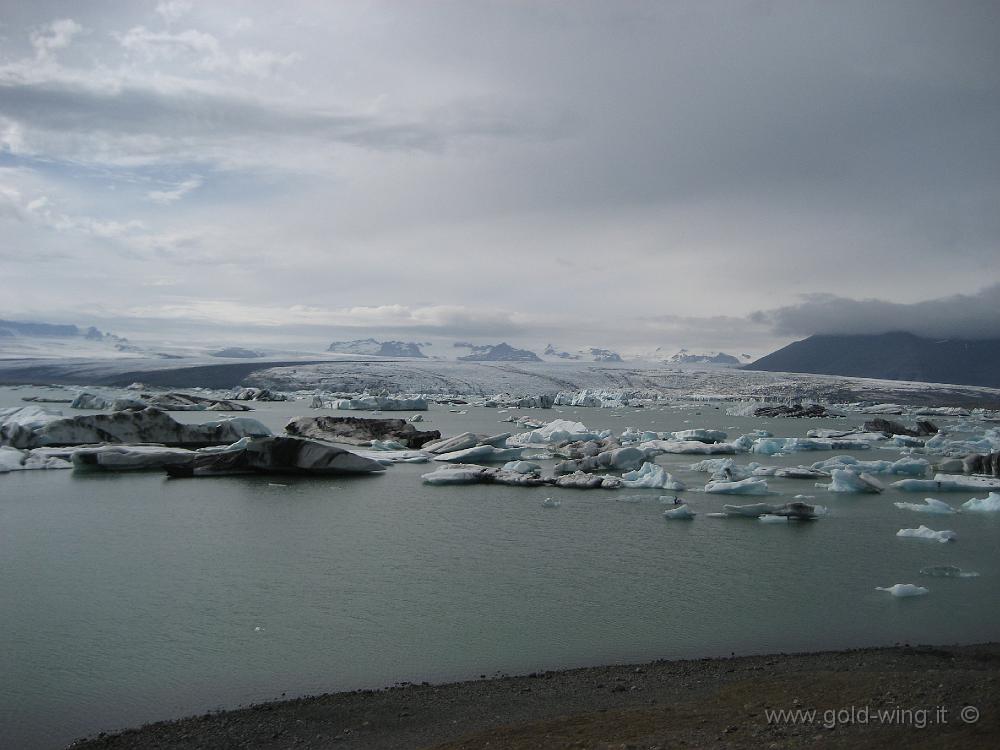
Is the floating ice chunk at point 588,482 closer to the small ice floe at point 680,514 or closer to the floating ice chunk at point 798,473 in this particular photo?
the small ice floe at point 680,514

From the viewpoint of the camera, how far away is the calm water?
508 centimetres

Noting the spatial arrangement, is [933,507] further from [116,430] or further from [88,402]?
[88,402]

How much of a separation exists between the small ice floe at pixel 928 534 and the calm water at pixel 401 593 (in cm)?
22

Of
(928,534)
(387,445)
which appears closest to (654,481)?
(928,534)

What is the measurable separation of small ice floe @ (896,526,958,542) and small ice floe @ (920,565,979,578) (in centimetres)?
190

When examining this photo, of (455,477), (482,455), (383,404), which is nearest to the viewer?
(455,477)

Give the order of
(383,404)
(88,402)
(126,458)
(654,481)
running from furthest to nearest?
(383,404)
(88,402)
(126,458)
(654,481)

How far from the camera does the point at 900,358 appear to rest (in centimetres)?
12875

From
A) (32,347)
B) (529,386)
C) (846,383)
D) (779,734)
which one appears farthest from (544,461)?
(32,347)

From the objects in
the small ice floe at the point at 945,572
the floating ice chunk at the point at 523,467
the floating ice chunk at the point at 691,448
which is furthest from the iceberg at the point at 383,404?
the small ice floe at the point at 945,572

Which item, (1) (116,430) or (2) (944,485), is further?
(1) (116,430)

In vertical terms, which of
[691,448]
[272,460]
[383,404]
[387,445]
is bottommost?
[383,404]

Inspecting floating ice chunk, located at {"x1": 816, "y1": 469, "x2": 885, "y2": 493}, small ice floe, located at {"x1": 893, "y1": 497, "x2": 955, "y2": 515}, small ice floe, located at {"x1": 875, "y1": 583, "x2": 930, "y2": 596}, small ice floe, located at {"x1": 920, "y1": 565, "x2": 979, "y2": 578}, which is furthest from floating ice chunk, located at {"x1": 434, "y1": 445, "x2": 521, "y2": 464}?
small ice floe, located at {"x1": 875, "y1": 583, "x2": 930, "y2": 596}

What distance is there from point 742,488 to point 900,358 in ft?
439
